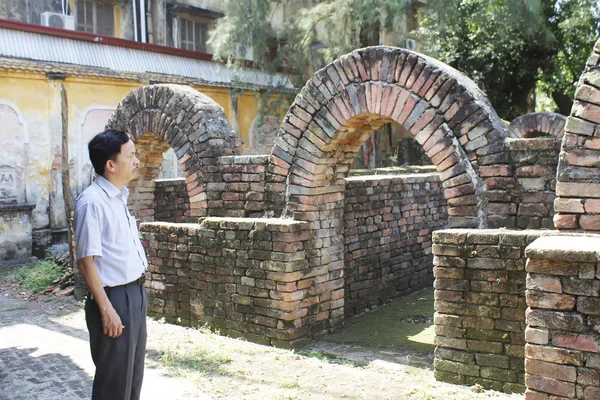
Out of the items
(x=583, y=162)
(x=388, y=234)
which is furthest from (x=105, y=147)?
(x=388, y=234)

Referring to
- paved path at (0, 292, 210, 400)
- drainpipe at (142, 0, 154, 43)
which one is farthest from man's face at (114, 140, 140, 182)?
→ drainpipe at (142, 0, 154, 43)

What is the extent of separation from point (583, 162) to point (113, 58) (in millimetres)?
12261

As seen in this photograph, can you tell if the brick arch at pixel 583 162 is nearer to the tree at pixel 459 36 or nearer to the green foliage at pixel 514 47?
the tree at pixel 459 36

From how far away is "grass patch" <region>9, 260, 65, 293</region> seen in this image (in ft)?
30.6

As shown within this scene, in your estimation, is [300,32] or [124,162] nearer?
Answer: [124,162]

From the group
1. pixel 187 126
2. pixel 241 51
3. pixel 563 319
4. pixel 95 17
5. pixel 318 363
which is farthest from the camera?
pixel 241 51

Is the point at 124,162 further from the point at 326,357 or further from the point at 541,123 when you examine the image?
the point at 541,123

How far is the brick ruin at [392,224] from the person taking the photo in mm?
3582

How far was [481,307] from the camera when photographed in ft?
15.1

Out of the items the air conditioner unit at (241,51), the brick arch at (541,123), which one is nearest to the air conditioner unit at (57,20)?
the air conditioner unit at (241,51)

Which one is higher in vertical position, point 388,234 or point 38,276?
point 388,234

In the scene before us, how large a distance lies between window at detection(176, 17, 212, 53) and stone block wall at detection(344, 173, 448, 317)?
472 inches

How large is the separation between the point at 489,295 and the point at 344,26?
43.5 feet

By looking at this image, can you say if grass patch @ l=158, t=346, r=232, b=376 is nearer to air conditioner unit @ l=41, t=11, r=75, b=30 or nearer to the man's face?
the man's face
